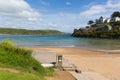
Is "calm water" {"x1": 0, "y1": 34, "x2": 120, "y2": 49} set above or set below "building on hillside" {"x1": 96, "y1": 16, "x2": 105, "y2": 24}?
below

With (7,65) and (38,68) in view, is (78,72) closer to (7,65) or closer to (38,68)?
(38,68)

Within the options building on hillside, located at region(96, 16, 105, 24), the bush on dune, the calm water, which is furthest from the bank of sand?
building on hillside, located at region(96, 16, 105, 24)

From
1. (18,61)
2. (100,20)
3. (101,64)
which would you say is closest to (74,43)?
(101,64)

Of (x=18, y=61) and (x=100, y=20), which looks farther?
(x=100, y=20)

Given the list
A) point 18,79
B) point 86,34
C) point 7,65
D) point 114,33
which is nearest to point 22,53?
point 7,65

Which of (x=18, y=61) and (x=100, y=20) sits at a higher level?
(x=100, y=20)

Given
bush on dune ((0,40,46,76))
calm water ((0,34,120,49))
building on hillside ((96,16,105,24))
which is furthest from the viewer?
building on hillside ((96,16,105,24))

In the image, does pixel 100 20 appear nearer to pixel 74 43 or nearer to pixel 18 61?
pixel 74 43

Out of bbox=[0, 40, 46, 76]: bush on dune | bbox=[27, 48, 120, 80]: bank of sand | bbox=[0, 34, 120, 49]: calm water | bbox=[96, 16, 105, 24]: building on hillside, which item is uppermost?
bbox=[96, 16, 105, 24]: building on hillside

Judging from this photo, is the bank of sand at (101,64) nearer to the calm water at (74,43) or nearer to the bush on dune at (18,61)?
the bush on dune at (18,61)

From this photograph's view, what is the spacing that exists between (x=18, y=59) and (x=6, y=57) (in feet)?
1.85

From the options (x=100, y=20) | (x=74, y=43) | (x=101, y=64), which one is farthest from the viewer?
(x=100, y=20)

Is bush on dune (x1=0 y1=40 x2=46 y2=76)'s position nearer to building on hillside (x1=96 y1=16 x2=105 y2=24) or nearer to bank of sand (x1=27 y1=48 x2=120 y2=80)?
bank of sand (x1=27 y1=48 x2=120 y2=80)

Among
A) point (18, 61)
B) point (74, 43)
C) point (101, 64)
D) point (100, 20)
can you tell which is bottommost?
point (74, 43)
